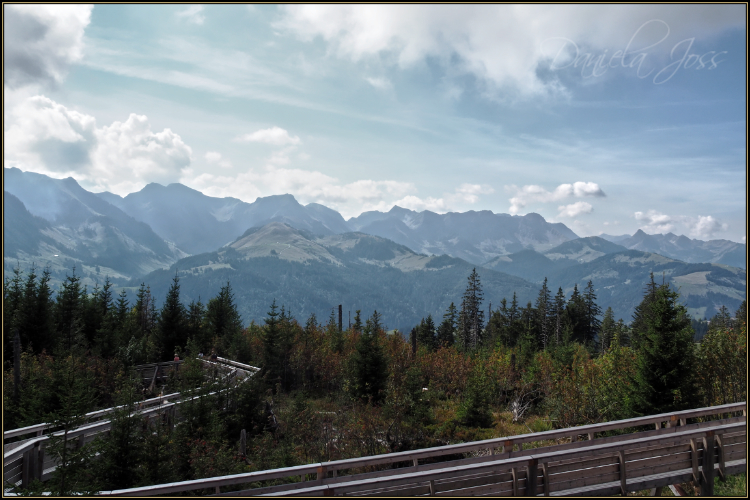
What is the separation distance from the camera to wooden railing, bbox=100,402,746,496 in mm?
7590

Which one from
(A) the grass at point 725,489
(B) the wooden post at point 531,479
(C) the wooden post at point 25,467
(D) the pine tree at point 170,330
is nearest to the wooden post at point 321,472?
(B) the wooden post at point 531,479

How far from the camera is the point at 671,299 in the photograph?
61.7ft

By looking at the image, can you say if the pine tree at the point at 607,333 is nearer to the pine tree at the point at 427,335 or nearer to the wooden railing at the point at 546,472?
the pine tree at the point at 427,335

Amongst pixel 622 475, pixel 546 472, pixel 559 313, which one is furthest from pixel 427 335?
pixel 546 472

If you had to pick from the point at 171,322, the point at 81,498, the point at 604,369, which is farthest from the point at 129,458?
the point at 171,322

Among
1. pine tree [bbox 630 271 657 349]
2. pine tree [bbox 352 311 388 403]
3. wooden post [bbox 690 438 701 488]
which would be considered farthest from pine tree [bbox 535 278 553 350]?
wooden post [bbox 690 438 701 488]

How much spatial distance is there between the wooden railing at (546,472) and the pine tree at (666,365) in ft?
29.6

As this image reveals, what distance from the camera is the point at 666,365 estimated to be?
17.8 metres

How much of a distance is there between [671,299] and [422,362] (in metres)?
17.2

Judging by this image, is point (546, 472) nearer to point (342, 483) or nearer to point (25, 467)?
point (342, 483)

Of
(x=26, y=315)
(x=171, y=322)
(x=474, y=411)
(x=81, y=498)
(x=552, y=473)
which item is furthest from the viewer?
(x=171, y=322)

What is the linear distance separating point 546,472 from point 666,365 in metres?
13.5

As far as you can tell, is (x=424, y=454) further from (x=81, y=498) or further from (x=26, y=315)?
(x=26, y=315)

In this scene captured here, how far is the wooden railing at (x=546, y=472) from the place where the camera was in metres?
7.59
